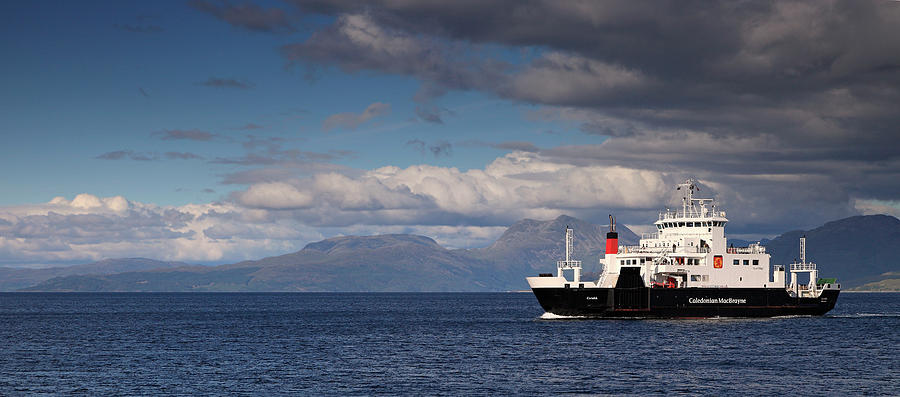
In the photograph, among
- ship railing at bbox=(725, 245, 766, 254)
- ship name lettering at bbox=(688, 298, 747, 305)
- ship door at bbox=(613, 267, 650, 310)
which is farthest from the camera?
ship railing at bbox=(725, 245, 766, 254)

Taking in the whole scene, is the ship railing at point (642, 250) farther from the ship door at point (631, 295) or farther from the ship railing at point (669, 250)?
the ship door at point (631, 295)

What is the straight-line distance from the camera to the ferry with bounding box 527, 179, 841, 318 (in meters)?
93.1

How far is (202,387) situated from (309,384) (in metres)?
6.27

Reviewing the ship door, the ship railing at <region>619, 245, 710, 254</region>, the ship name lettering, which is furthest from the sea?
the ship railing at <region>619, 245, 710, 254</region>

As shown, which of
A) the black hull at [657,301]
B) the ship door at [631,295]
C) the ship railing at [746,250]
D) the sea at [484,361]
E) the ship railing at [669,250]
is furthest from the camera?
the ship railing at [746,250]

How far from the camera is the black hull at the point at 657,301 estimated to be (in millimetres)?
92938

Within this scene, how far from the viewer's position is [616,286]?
9350cm

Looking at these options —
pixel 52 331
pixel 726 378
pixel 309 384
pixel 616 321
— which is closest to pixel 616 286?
pixel 616 321

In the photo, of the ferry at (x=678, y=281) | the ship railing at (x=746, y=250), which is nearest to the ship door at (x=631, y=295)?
the ferry at (x=678, y=281)

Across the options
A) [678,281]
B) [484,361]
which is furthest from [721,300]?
[484,361]

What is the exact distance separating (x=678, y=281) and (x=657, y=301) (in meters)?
3.56

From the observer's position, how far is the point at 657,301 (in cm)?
9288

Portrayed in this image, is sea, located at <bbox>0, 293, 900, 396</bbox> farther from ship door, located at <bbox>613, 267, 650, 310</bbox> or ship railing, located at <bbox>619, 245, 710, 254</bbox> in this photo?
ship railing, located at <bbox>619, 245, 710, 254</bbox>

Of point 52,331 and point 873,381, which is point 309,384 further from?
point 52,331
